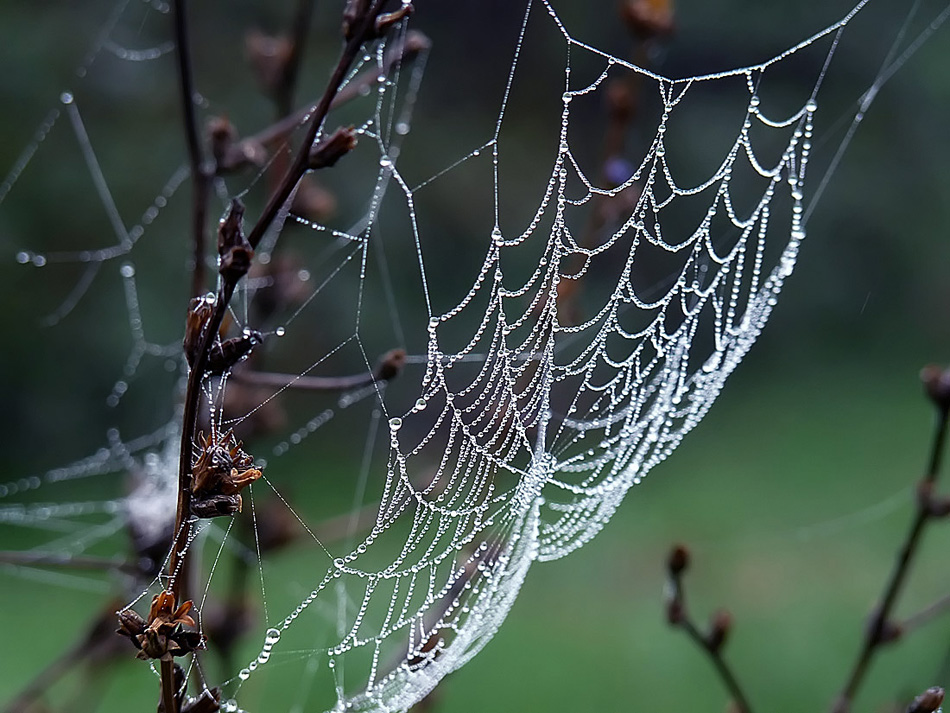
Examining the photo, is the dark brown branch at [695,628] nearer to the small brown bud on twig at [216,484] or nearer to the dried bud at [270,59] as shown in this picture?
the small brown bud on twig at [216,484]

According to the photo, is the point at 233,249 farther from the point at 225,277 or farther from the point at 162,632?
the point at 162,632

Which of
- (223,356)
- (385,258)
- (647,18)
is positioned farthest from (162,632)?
(385,258)

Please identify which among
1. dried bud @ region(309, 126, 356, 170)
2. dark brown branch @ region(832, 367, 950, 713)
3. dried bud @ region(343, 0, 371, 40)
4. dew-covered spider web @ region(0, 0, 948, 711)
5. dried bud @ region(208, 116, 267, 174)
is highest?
dew-covered spider web @ region(0, 0, 948, 711)

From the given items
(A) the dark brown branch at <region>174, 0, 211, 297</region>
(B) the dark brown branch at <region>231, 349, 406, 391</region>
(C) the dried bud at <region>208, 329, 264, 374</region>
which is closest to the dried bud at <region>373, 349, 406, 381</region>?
(B) the dark brown branch at <region>231, 349, 406, 391</region>

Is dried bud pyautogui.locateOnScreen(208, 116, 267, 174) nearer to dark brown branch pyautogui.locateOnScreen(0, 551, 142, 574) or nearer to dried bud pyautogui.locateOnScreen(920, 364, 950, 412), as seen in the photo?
dark brown branch pyautogui.locateOnScreen(0, 551, 142, 574)

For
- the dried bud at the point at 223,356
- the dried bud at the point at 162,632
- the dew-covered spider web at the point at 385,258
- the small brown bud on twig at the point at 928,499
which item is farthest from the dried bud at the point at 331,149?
the dew-covered spider web at the point at 385,258

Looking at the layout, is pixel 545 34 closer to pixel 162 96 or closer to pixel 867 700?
pixel 162 96

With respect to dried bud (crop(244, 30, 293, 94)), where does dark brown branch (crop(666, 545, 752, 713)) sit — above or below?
below
